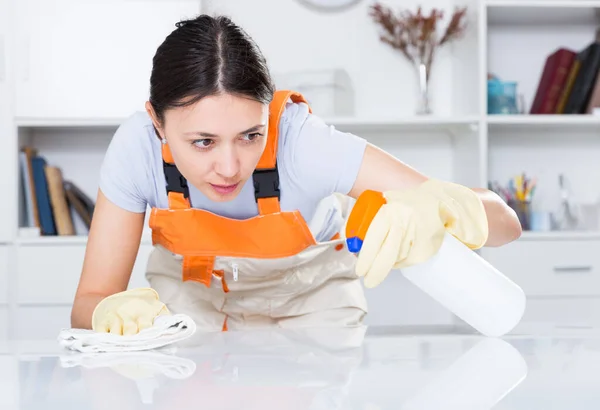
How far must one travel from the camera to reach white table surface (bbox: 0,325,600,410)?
74 centimetres

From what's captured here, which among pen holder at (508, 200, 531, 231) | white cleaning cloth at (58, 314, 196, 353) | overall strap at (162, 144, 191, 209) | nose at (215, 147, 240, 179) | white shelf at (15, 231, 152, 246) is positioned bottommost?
white shelf at (15, 231, 152, 246)

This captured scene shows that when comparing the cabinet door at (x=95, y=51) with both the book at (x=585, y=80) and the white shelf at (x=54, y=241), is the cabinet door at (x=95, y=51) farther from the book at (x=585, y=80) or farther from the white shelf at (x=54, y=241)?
the book at (x=585, y=80)

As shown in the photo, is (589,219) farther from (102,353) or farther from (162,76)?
(102,353)

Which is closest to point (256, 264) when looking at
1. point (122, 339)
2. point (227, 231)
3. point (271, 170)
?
point (227, 231)

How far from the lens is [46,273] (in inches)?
109

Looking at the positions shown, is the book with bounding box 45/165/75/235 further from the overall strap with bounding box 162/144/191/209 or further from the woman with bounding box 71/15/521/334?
the overall strap with bounding box 162/144/191/209

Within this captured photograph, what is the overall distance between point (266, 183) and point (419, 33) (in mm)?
1698

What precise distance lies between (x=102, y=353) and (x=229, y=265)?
58cm

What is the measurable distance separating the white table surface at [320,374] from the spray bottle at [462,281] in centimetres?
5

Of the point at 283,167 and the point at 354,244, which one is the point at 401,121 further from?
the point at 354,244

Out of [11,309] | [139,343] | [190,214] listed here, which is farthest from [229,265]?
[11,309]

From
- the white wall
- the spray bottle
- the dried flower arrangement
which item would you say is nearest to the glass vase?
the dried flower arrangement

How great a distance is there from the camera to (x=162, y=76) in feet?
4.51

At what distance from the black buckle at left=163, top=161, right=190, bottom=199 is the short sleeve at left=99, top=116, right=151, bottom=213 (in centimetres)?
5
